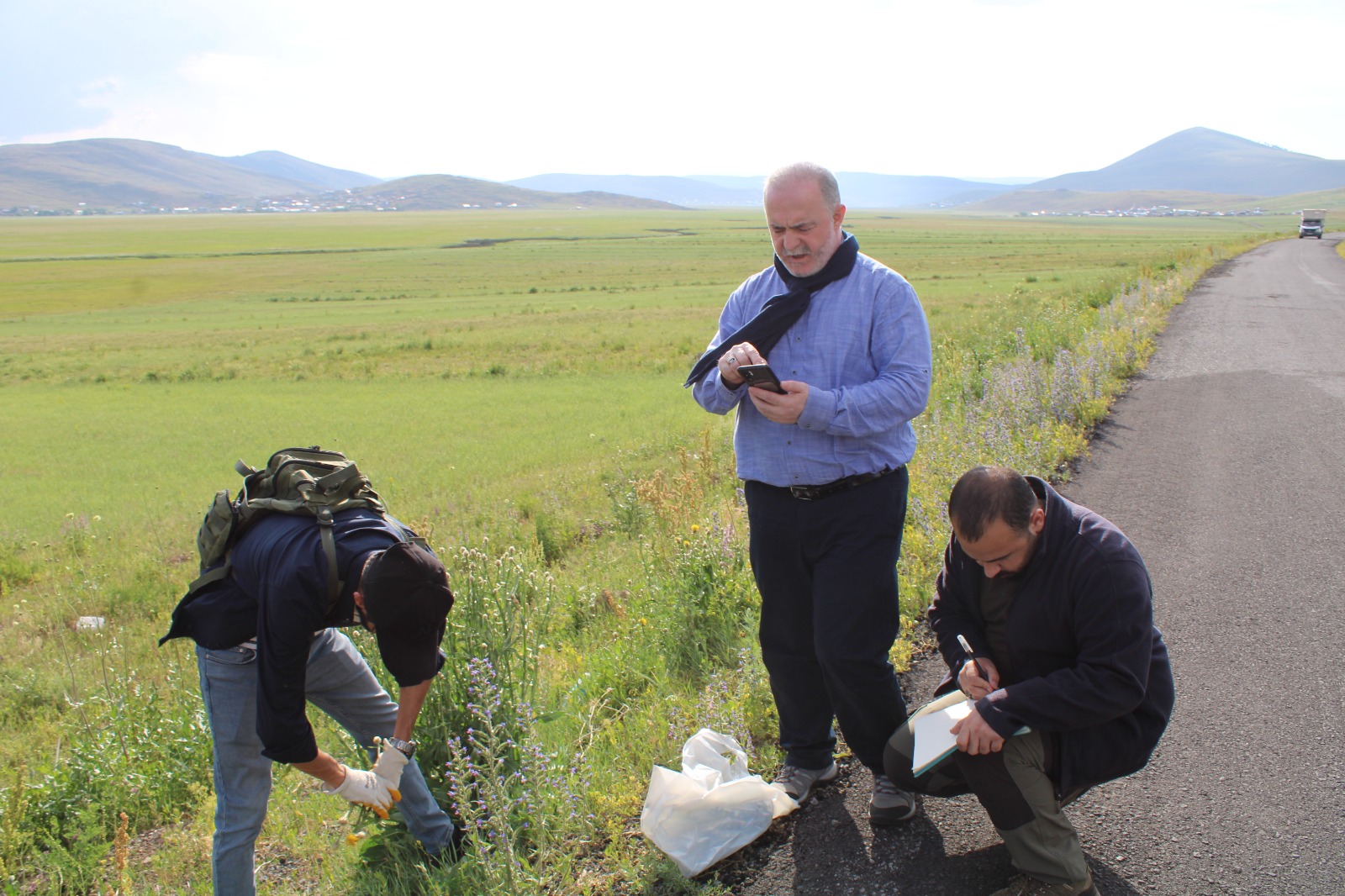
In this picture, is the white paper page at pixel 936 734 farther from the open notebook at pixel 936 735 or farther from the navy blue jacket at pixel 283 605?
the navy blue jacket at pixel 283 605

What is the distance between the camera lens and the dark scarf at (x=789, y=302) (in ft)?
10.2

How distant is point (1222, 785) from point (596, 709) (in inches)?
99.0

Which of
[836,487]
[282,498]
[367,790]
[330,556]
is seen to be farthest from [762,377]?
[367,790]

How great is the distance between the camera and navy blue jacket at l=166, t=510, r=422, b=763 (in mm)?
2529

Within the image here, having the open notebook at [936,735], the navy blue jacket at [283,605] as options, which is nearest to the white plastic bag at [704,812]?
the open notebook at [936,735]

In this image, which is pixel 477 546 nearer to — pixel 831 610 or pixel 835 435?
pixel 831 610

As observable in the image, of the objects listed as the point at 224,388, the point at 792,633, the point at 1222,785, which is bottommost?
the point at 224,388

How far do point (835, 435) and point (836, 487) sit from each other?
0.62ft

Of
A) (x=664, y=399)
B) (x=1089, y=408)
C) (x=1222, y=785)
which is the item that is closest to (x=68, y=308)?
(x=664, y=399)

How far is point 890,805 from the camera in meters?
3.04

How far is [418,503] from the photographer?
9.80 metres

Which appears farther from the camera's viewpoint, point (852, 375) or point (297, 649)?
point (852, 375)

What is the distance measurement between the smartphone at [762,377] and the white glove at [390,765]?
1.64 metres

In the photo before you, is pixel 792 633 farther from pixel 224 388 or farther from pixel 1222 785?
pixel 224 388
